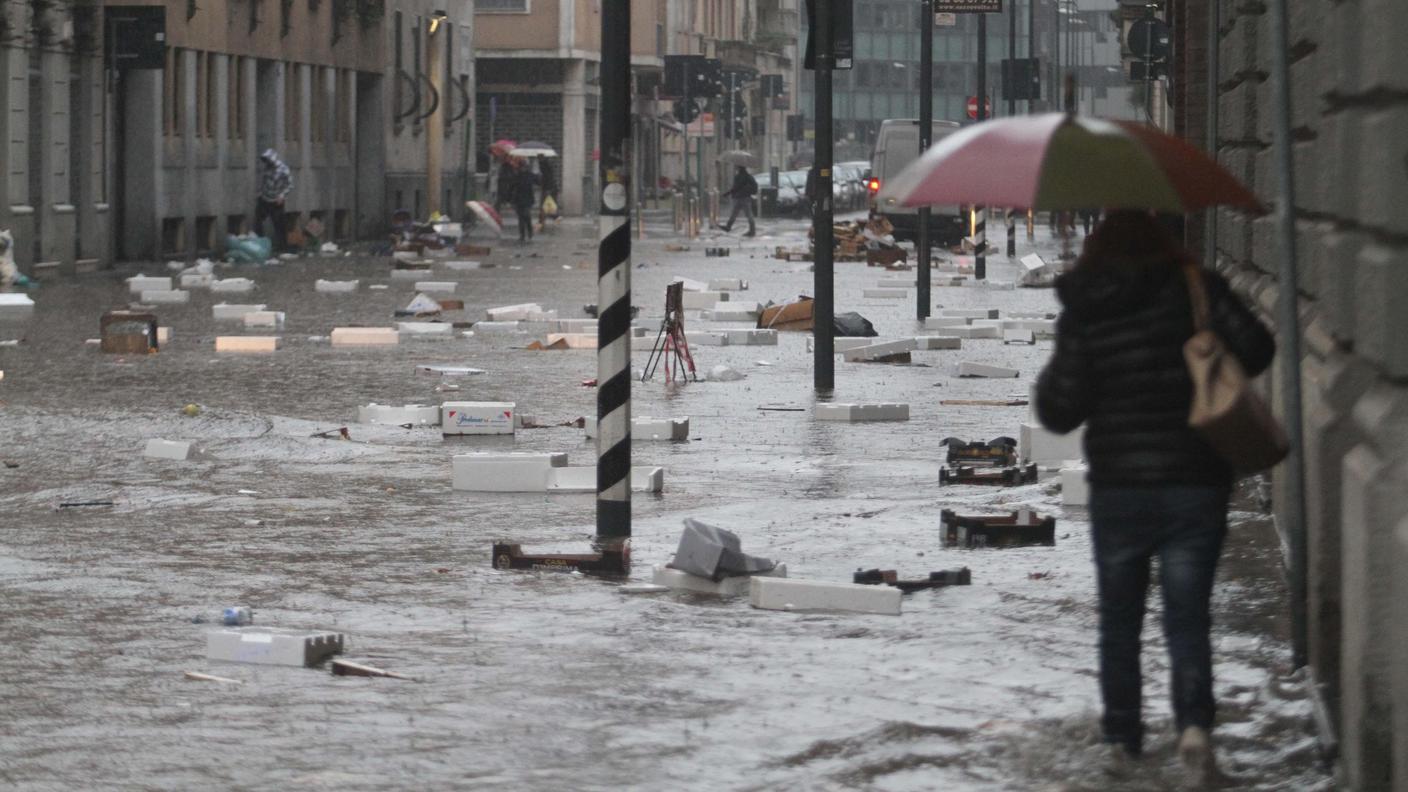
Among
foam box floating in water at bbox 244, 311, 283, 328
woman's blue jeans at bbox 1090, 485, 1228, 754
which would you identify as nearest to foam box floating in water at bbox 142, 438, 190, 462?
woman's blue jeans at bbox 1090, 485, 1228, 754

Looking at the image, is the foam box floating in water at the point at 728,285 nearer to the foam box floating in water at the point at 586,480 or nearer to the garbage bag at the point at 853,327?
the garbage bag at the point at 853,327

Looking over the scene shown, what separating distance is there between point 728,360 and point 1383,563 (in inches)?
594

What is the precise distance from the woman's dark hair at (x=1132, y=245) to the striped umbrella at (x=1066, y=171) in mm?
138

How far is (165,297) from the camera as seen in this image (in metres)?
28.2

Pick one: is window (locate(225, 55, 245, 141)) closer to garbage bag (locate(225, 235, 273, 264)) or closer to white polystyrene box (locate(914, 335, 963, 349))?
garbage bag (locate(225, 235, 273, 264))

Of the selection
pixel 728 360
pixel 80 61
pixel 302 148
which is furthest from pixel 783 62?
pixel 728 360

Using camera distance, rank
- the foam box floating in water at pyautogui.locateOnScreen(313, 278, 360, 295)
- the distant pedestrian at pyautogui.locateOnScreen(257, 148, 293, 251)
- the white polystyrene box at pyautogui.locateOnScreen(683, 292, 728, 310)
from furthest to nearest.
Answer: the distant pedestrian at pyautogui.locateOnScreen(257, 148, 293, 251) → the foam box floating in water at pyautogui.locateOnScreen(313, 278, 360, 295) → the white polystyrene box at pyautogui.locateOnScreen(683, 292, 728, 310)

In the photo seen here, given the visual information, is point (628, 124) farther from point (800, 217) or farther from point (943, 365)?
point (800, 217)

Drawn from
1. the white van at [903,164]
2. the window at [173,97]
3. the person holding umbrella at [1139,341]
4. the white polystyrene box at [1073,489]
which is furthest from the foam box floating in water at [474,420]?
the white van at [903,164]

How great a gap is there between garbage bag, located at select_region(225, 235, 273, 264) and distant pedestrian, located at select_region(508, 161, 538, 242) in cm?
994

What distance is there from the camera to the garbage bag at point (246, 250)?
132 feet

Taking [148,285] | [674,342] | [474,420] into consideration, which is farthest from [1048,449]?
[148,285]

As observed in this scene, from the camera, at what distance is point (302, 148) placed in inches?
1921

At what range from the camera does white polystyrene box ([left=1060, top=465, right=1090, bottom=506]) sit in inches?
451
